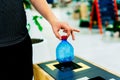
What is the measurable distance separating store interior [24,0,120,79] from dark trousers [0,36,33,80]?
2.17ft

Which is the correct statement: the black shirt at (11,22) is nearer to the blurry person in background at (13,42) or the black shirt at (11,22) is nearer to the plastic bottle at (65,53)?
the blurry person in background at (13,42)

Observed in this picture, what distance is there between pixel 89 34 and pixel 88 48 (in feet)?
3.10

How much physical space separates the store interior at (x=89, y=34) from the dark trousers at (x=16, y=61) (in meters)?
0.66

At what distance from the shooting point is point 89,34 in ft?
14.8

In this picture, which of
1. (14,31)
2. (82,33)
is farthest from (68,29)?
(82,33)

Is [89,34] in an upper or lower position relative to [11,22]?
lower

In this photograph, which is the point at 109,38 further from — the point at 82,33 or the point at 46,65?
the point at 46,65

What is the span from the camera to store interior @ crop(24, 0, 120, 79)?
2.06 meters

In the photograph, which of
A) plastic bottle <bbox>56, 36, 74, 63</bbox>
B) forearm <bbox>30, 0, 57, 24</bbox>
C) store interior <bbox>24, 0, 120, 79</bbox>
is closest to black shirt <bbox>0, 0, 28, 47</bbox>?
A: forearm <bbox>30, 0, 57, 24</bbox>

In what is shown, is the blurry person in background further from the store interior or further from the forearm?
the store interior

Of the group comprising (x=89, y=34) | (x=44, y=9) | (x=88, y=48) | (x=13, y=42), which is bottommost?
(x=88, y=48)

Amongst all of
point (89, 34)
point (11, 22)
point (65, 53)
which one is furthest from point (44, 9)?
point (89, 34)

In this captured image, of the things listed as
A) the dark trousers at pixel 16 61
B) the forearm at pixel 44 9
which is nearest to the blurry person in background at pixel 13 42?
the dark trousers at pixel 16 61

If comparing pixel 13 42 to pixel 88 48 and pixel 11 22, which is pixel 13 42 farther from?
pixel 88 48
